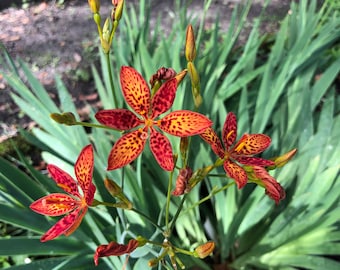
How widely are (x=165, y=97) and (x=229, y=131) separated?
0.43ft

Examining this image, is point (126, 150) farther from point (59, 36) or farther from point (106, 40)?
point (59, 36)

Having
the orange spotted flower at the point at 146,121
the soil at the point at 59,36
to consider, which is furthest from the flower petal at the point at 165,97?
the soil at the point at 59,36

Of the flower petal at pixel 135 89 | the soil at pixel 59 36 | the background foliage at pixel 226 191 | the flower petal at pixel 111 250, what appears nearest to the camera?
the flower petal at pixel 111 250

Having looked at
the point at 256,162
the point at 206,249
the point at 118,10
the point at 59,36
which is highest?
the point at 118,10

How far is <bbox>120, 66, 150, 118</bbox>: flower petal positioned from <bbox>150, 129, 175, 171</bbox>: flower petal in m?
0.05

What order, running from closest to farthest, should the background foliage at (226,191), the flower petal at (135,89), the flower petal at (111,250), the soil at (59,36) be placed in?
the flower petal at (111,250) → the flower petal at (135,89) → the background foliage at (226,191) → the soil at (59,36)

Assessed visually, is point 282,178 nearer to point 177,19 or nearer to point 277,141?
point 277,141

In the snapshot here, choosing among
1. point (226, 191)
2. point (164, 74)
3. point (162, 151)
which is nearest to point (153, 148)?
point (162, 151)

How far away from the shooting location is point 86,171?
2.23ft

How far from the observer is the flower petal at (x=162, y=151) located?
656 millimetres

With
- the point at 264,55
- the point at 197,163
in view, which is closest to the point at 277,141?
the point at 197,163

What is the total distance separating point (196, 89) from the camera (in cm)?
73

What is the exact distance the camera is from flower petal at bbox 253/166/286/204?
2.23 feet

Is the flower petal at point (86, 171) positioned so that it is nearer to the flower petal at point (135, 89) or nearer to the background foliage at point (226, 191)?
the flower petal at point (135, 89)
